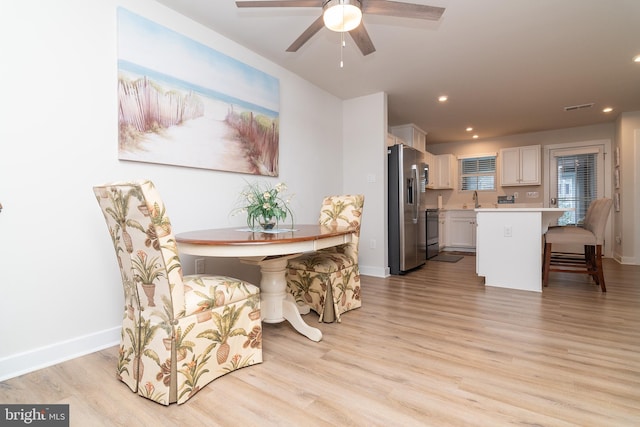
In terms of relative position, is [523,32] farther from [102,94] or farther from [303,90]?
[102,94]

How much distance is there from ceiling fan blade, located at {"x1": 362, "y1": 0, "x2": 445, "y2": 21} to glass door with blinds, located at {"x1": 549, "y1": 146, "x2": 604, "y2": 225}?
217 inches

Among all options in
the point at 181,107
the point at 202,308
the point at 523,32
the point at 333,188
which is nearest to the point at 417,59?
the point at 523,32

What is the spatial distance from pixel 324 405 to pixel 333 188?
302 cm

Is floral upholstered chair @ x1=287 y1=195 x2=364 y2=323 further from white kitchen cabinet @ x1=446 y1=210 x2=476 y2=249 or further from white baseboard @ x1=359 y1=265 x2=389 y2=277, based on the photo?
white kitchen cabinet @ x1=446 y1=210 x2=476 y2=249

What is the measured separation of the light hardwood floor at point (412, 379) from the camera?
127 cm

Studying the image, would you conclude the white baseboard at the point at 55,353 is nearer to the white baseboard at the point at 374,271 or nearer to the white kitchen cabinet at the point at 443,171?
the white baseboard at the point at 374,271

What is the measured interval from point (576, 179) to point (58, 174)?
24.6 feet

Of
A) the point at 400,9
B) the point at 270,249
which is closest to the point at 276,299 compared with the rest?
the point at 270,249

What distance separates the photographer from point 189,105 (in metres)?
2.40

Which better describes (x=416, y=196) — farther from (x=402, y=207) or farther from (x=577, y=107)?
(x=577, y=107)

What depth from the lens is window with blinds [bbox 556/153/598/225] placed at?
5.59 meters

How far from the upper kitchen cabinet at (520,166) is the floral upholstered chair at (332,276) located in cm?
487

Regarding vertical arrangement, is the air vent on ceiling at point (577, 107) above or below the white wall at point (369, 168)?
above

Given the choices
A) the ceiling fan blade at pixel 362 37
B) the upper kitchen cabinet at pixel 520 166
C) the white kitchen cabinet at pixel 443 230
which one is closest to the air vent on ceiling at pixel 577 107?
the upper kitchen cabinet at pixel 520 166
